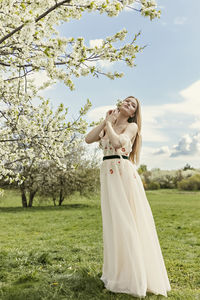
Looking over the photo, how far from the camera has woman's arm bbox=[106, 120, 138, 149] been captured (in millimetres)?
3607

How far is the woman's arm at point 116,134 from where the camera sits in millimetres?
3607

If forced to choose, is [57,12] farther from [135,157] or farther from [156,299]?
[156,299]

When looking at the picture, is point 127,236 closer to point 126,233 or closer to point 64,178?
point 126,233

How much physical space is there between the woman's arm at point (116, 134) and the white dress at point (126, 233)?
0.24 ft

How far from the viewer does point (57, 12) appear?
496cm

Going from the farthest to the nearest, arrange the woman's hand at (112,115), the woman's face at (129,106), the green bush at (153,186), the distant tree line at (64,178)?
the green bush at (153,186), the distant tree line at (64,178), the woman's face at (129,106), the woman's hand at (112,115)

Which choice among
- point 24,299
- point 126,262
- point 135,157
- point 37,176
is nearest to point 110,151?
point 135,157

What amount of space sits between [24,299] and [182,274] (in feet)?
8.85

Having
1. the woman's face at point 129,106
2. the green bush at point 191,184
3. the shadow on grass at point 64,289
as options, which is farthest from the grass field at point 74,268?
the green bush at point 191,184

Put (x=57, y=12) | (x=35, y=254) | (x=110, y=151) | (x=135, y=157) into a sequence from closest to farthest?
(x=110, y=151), (x=135, y=157), (x=57, y=12), (x=35, y=254)

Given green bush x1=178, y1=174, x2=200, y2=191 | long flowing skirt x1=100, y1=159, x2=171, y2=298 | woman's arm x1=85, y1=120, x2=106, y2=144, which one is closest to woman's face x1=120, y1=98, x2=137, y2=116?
woman's arm x1=85, y1=120, x2=106, y2=144

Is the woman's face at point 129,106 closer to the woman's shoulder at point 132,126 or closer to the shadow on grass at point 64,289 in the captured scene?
the woman's shoulder at point 132,126

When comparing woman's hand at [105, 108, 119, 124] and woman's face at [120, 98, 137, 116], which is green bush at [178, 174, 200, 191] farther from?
woman's hand at [105, 108, 119, 124]

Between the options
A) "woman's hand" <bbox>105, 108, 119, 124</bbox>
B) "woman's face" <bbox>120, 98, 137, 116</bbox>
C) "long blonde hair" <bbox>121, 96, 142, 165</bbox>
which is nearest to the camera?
"woman's hand" <bbox>105, 108, 119, 124</bbox>
